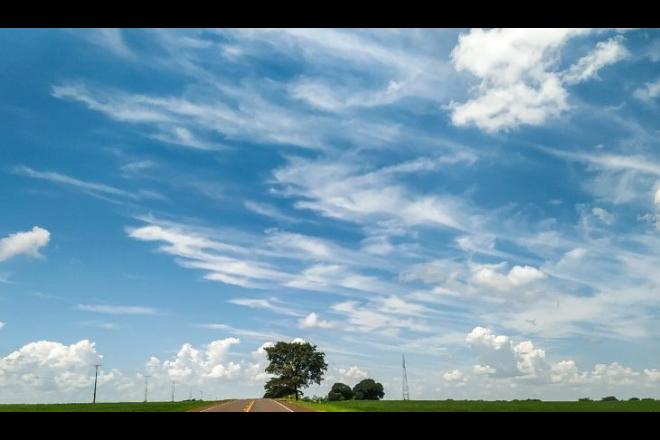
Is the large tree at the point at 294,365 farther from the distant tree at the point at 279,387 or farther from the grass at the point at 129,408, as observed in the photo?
the grass at the point at 129,408

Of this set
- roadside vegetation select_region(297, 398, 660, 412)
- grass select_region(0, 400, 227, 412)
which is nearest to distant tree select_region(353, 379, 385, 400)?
roadside vegetation select_region(297, 398, 660, 412)

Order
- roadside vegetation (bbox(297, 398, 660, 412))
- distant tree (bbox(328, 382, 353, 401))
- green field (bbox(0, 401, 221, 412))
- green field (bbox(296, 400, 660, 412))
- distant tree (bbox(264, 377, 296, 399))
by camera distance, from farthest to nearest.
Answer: distant tree (bbox(328, 382, 353, 401)) → distant tree (bbox(264, 377, 296, 399)) → green field (bbox(0, 401, 221, 412)) → roadside vegetation (bbox(297, 398, 660, 412)) → green field (bbox(296, 400, 660, 412))

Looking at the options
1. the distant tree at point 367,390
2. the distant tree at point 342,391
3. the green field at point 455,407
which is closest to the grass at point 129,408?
the green field at point 455,407

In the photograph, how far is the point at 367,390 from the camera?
505 feet

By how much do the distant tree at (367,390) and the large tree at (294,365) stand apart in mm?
48600

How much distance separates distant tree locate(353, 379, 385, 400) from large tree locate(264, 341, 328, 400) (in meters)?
48.6

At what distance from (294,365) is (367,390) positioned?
5407 cm

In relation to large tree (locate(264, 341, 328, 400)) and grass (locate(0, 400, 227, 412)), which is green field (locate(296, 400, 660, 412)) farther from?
large tree (locate(264, 341, 328, 400))

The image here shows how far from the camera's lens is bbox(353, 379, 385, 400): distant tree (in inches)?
6033

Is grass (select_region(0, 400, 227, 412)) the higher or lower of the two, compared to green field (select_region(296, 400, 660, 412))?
higher

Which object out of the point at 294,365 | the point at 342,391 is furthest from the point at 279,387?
the point at 342,391

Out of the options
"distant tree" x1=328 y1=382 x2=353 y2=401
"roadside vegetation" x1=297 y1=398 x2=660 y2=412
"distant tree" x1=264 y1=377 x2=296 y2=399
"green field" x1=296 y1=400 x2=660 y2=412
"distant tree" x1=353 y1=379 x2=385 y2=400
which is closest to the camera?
"green field" x1=296 y1=400 x2=660 y2=412
